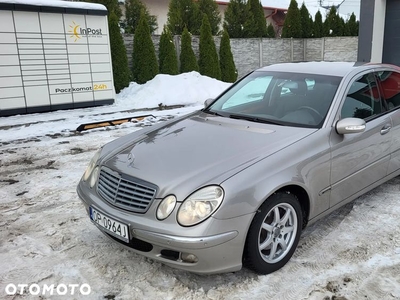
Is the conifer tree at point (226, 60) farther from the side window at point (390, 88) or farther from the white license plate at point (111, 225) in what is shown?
the white license plate at point (111, 225)

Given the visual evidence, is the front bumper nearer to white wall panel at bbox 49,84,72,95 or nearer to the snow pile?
white wall panel at bbox 49,84,72,95

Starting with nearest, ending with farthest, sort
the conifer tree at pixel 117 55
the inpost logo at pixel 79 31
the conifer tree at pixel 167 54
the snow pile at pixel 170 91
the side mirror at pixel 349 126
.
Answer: the side mirror at pixel 349 126, the inpost logo at pixel 79 31, the snow pile at pixel 170 91, the conifer tree at pixel 117 55, the conifer tree at pixel 167 54

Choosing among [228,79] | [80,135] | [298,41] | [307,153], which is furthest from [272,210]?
[298,41]

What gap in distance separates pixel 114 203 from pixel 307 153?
148cm

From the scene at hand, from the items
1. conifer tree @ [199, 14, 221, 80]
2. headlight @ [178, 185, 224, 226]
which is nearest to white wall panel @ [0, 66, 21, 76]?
conifer tree @ [199, 14, 221, 80]

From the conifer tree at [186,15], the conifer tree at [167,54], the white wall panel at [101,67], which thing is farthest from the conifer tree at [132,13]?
the white wall panel at [101,67]

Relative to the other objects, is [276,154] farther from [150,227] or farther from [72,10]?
[72,10]

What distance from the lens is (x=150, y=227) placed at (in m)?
2.49

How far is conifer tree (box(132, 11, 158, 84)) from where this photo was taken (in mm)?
11672

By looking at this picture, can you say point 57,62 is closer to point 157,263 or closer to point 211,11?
point 157,263

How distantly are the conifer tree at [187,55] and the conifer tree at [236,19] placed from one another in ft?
13.9

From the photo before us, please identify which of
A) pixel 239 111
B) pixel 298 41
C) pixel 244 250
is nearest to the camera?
pixel 244 250

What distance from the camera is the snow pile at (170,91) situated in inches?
414

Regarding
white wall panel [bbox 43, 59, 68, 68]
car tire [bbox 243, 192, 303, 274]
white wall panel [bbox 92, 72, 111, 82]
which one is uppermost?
white wall panel [bbox 43, 59, 68, 68]
